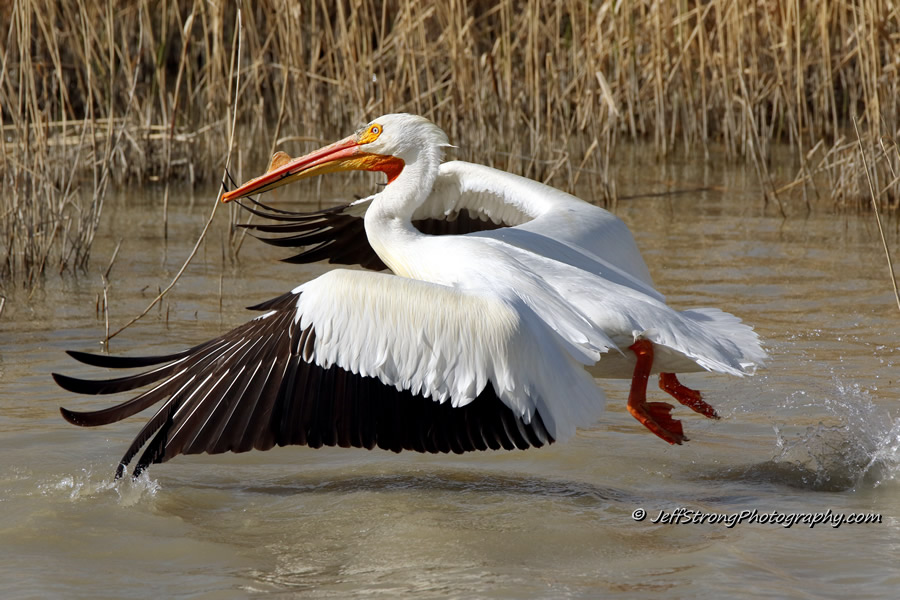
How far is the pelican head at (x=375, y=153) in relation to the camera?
4680 mm

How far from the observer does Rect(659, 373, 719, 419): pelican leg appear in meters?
4.39

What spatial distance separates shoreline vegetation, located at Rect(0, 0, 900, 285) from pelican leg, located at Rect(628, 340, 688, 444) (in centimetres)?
386

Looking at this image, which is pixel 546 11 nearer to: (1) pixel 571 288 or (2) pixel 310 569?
(1) pixel 571 288

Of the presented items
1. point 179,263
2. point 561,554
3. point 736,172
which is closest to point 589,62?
point 736,172

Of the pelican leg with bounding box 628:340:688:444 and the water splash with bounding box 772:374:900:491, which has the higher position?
the pelican leg with bounding box 628:340:688:444

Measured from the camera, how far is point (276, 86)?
398 inches

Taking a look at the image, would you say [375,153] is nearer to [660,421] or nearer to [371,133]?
[371,133]

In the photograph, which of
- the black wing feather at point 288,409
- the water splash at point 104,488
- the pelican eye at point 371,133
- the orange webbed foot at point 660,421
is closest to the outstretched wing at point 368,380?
the black wing feather at point 288,409

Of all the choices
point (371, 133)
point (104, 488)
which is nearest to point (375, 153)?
point (371, 133)

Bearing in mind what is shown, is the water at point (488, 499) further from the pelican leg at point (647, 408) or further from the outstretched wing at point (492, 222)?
the outstretched wing at point (492, 222)

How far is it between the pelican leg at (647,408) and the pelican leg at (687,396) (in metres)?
0.30

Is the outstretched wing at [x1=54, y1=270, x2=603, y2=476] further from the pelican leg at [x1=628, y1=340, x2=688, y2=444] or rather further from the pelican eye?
the pelican eye

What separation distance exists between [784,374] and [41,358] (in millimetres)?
3213

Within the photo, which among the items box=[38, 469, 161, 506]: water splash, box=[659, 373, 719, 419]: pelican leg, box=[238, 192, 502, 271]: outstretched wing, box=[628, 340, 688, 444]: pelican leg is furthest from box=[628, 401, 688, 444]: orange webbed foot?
box=[38, 469, 161, 506]: water splash
